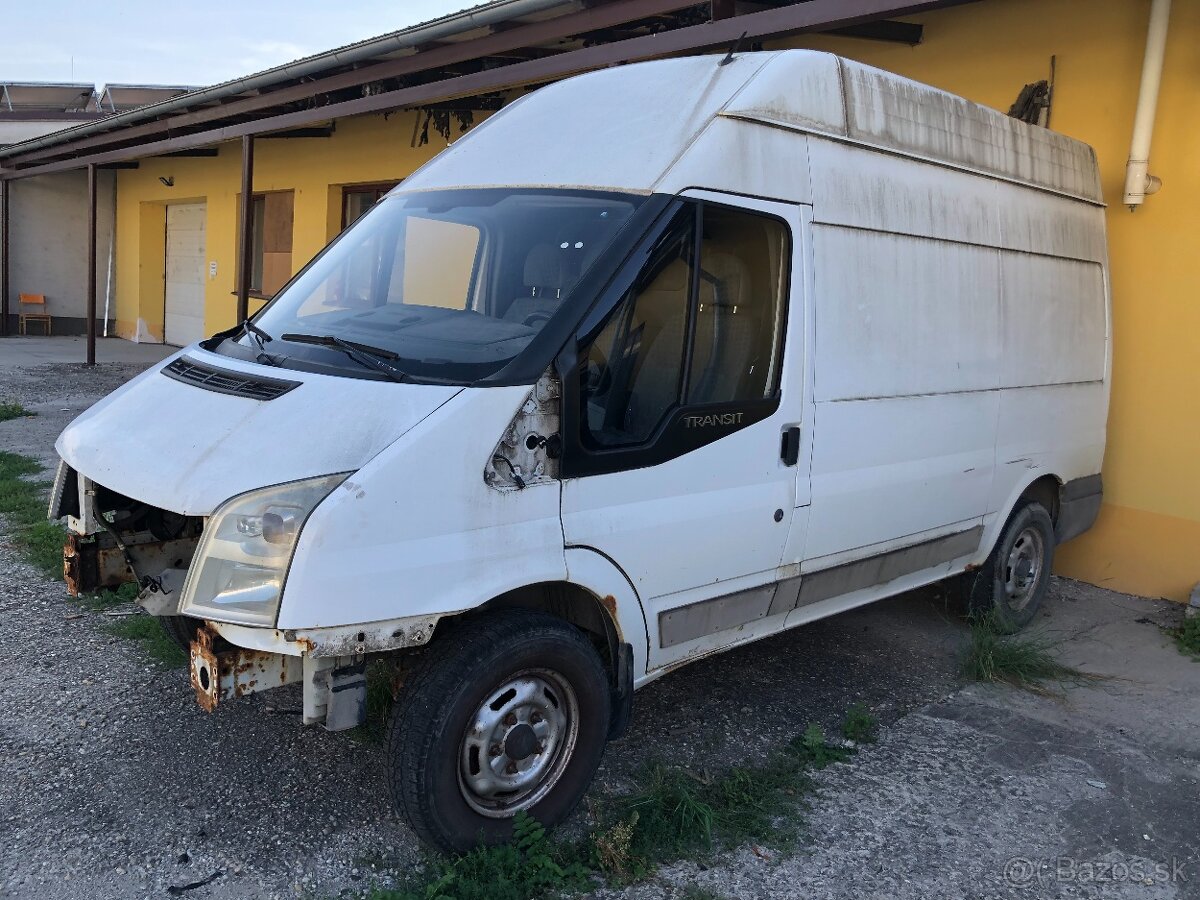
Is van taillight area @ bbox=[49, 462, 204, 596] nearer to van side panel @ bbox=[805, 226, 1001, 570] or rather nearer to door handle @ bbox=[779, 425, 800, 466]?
door handle @ bbox=[779, 425, 800, 466]

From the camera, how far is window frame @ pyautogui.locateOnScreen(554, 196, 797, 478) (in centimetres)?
308

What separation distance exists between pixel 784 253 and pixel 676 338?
2.16ft

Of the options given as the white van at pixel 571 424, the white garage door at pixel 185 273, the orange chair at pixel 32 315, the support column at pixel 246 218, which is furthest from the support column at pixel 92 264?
the white van at pixel 571 424

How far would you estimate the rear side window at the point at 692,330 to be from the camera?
10.5ft

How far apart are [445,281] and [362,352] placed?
593 mm

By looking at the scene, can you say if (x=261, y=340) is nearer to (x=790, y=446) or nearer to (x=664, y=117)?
(x=664, y=117)

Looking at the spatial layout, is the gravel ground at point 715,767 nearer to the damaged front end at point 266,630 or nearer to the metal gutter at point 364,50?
the damaged front end at point 266,630

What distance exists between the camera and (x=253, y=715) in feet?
13.1

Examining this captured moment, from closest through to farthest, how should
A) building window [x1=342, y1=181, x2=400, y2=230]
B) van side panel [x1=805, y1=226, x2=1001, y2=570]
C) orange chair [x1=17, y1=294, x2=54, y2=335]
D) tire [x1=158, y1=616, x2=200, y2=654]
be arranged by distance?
van side panel [x1=805, y1=226, x2=1001, y2=570] < tire [x1=158, y1=616, x2=200, y2=654] < building window [x1=342, y1=181, x2=400, y2=230] < orange chair [x1=17, y1=294, x2=54, y2=335]

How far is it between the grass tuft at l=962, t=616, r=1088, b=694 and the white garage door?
15.6m

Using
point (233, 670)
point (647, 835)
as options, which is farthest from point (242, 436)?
point (647, 835)

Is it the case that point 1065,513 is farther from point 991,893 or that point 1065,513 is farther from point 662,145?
point 662,145

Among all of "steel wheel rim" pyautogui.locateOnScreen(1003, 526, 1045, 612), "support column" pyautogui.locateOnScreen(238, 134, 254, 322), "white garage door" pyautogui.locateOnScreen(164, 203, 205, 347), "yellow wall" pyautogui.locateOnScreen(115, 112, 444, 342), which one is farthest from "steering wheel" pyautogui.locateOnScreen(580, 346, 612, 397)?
"white garage door" pyautogui.locateOnScreen(164, 203, 205, 347)

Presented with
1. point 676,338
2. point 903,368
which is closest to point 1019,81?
point 903,368
